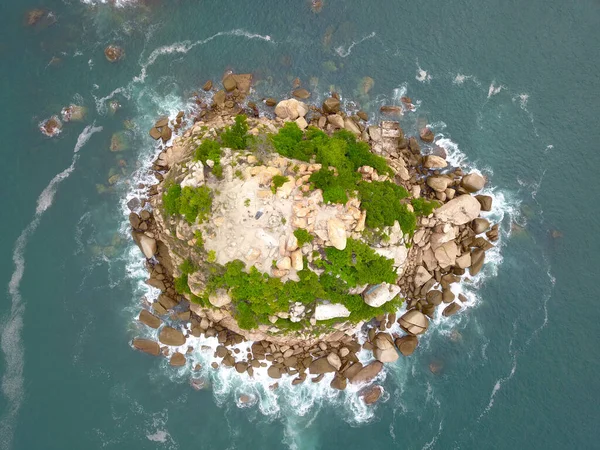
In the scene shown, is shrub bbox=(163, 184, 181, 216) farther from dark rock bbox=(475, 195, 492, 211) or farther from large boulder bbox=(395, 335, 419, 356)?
dark rock bbox=(475, 195, 492, 211)

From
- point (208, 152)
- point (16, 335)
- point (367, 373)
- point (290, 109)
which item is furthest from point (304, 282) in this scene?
point (16, 335)

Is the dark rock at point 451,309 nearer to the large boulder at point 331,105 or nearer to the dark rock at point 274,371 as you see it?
the dark rock at point 274,371

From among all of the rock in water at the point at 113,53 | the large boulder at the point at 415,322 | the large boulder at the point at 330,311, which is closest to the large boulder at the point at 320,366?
the large boulder at the point at 330,311

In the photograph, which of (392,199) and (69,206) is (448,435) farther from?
(69,206)

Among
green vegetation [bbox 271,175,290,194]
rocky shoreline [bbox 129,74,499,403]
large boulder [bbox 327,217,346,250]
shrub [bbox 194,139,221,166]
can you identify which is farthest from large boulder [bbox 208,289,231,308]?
shrub [bbox 194,139,221,166]

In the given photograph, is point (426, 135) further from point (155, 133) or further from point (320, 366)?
point (155, 133)

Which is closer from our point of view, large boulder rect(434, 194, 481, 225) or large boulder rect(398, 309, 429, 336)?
large boulder rect(398, 309, 429, 336)

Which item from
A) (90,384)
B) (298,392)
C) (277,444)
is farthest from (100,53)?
(277,444)
